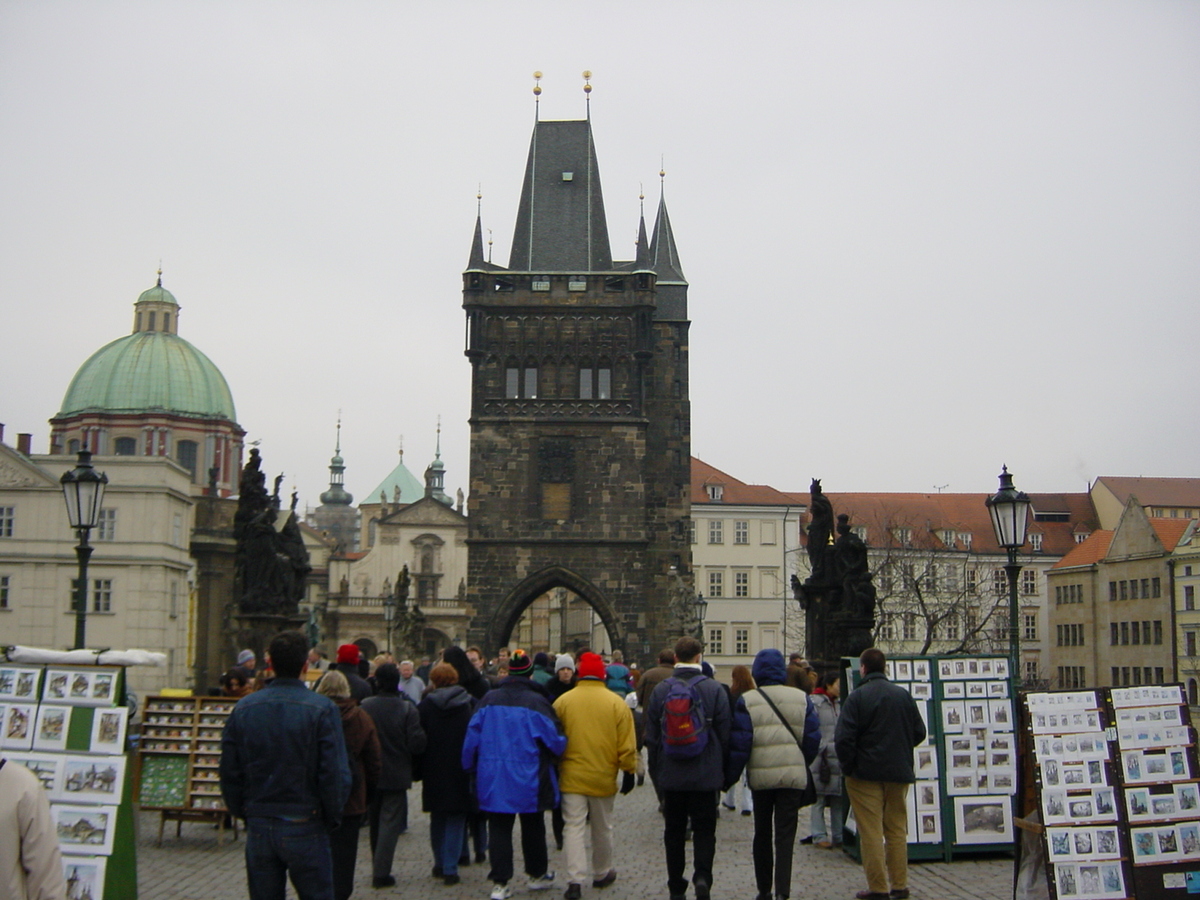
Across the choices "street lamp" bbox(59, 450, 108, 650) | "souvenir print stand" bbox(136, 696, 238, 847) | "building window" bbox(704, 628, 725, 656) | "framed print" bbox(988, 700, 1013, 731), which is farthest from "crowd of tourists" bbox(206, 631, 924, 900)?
"building window" bbox(704, 628, 725, 656)

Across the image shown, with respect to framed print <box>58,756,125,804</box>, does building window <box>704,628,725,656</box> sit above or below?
above

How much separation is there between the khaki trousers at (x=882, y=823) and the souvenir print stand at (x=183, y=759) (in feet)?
18.5

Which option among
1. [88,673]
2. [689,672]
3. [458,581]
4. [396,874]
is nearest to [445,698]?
[396,874]

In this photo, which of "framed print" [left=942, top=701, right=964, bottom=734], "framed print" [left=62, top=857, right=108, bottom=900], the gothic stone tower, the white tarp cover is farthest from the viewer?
the gothic stone tower

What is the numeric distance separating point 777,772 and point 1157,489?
221 feet

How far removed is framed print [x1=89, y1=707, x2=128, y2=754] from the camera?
8.16 m

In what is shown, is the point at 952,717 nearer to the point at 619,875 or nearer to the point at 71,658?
the point at 619,875

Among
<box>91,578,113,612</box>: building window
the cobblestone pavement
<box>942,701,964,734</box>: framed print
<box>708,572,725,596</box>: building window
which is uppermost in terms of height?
<box>708,572,725,596</box>: building window

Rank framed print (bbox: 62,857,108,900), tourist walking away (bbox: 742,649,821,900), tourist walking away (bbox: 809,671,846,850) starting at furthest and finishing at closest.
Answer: tourist walking away (bbox: 809,671,846,850), tourist walking away (bbox: 742,649,821,900), framed print (bbox: 62,857,108,900)

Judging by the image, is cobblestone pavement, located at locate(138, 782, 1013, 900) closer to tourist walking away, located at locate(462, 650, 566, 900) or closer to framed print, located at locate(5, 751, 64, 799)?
tourist walking away, located at locate(462, 650, 566, 900)

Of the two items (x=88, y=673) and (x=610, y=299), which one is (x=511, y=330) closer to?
(x=610, y=299)

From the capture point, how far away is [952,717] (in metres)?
11.8

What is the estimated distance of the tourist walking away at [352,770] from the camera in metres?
9.42

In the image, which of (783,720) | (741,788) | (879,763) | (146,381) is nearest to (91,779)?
(783,720)
